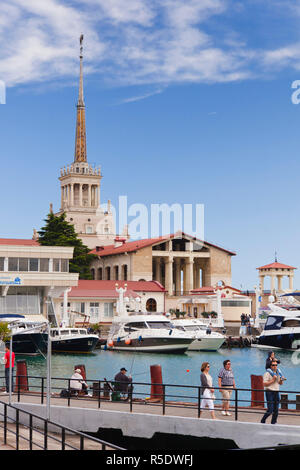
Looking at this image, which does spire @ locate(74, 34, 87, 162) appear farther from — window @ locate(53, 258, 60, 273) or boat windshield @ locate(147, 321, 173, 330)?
boat windshield @ locate(147, 321, 173, 330)

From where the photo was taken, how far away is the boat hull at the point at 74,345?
70.1 m

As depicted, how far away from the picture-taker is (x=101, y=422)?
23047 millimetres

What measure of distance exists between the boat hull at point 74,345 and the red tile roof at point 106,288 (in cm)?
2753

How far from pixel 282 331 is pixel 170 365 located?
66.5ft

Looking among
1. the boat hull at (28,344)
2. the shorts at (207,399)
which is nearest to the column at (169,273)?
the boat hull at (28,344)

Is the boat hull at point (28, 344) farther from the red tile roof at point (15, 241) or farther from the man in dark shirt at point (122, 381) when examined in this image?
the red tile roof at point (15, 241)

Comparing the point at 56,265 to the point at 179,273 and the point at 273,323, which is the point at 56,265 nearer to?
the point at 273,323

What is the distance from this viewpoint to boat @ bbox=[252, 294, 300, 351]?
249ft

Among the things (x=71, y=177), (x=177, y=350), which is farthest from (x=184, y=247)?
(x=177, y=350)

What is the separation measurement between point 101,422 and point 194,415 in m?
2.94

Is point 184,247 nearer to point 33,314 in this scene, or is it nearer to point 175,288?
point 175,288

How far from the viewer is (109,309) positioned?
101 metres

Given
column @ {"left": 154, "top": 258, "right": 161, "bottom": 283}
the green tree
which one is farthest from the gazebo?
the green tree

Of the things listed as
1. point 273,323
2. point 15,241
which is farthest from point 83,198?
point 273,323
